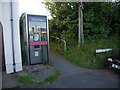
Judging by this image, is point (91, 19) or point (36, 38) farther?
point (91, 19)

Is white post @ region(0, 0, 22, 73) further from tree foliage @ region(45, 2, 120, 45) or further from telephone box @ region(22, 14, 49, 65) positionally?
tree foliage @ region(45, 2, 120, 45)

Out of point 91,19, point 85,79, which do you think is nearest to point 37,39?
point 85,79

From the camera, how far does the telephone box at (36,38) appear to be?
546 centimetres

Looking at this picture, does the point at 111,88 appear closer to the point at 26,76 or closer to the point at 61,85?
the point at 61,85

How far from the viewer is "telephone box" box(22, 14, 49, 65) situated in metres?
5.46

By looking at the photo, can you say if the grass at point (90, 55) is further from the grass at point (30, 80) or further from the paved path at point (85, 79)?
the grass at point (30, 80)

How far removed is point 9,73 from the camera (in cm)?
523

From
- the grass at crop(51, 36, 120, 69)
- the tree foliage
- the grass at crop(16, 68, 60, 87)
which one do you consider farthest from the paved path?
the tree foliage

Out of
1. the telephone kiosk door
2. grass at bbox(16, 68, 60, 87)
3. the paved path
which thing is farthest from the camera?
the telephone kiosk door

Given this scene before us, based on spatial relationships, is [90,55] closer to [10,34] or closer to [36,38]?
[36,38]

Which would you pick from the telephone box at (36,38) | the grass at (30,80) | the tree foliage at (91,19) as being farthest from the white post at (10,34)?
the tree foliage at (91,19)

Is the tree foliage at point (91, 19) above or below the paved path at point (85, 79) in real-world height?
above

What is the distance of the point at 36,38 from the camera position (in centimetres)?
589

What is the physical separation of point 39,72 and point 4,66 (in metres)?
1.64
